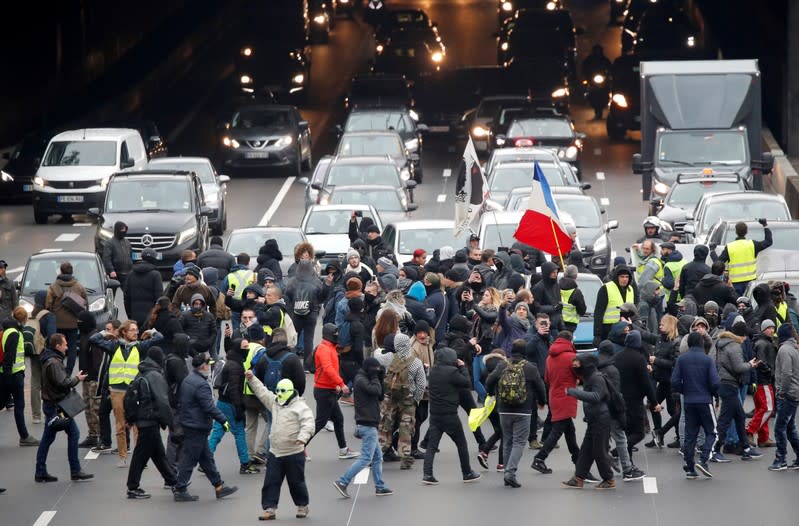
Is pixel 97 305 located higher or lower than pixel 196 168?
lower

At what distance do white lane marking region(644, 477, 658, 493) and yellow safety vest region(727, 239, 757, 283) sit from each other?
6.11 metres

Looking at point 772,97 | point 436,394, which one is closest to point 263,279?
point 436,394

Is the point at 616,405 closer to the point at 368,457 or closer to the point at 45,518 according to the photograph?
the point at 368,457

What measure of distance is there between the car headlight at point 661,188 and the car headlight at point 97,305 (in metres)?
13.3

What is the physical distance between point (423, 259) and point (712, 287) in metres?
4.00

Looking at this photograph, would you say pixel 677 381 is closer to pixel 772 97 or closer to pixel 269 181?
pixel 269 181

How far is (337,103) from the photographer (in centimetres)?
5612

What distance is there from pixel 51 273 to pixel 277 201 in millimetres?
14093

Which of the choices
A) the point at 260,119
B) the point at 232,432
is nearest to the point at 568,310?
the point at 232,432

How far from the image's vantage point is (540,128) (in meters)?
→ 41.0

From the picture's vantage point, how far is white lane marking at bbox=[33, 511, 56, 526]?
17.3 meters

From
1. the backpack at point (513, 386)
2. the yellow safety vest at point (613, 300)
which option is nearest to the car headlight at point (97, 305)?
the yellow safety vest at point (613, 300)

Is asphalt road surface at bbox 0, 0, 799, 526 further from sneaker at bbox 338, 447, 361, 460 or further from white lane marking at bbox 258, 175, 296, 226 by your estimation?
white lane marking at bbox 258, 175, 296, 226

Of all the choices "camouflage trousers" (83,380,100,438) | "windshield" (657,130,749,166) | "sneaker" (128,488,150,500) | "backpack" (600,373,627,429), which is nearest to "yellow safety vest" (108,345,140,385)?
"camouflage trousers" (83,380,100,438)
